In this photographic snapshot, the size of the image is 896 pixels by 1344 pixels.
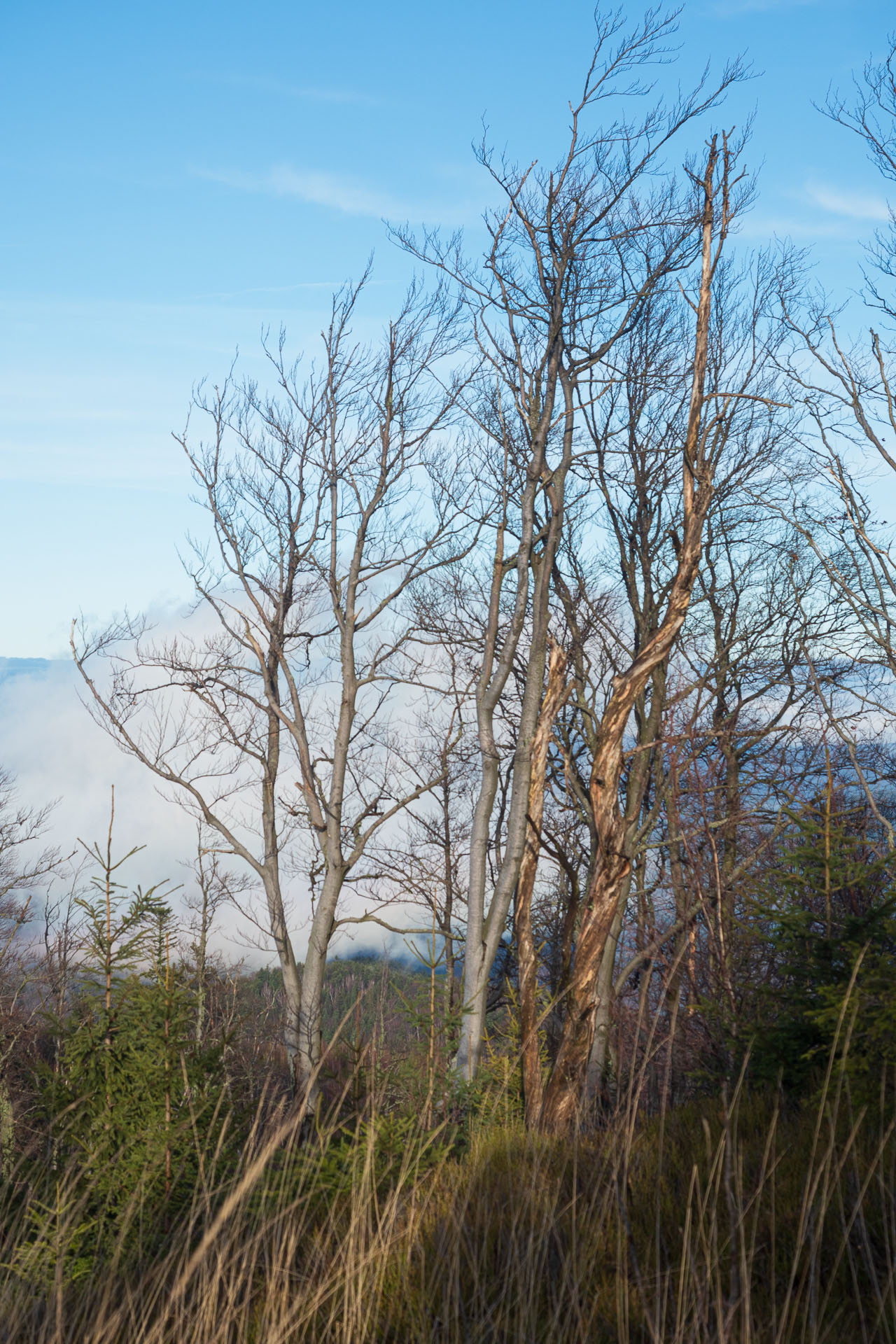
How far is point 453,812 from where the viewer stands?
715 inches

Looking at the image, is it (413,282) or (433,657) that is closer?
Result: (413,282)

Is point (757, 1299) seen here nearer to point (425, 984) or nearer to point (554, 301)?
point (425, 984)

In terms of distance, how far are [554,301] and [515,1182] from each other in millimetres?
9673

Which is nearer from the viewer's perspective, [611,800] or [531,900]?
[611,800]

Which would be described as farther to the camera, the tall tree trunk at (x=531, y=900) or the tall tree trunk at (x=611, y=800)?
the tall tree trunk at (x=611, y=800)

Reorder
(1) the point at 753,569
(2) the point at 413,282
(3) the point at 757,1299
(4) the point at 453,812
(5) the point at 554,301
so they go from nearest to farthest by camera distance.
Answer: (3) the point at 757,1299
(5) the point at 554,301
(2) the point at 413,282
(1) the point at 753,569
(4) the point at 453,812

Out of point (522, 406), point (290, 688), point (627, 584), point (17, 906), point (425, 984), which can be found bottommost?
point (425, 984)

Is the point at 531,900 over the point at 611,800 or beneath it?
beneath

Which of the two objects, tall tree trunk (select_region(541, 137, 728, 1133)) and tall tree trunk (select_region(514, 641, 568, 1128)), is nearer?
tall tree trunk (select_region(514, 641, 568, 1128))

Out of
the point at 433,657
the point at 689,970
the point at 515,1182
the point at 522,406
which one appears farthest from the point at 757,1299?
the point at 433,657

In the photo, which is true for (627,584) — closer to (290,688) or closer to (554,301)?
(554,301)

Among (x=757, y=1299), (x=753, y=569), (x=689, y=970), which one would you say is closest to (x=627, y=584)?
(x=753, y=569)

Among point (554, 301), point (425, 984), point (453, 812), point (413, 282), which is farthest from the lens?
point (453, 812)

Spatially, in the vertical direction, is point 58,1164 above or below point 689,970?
below
